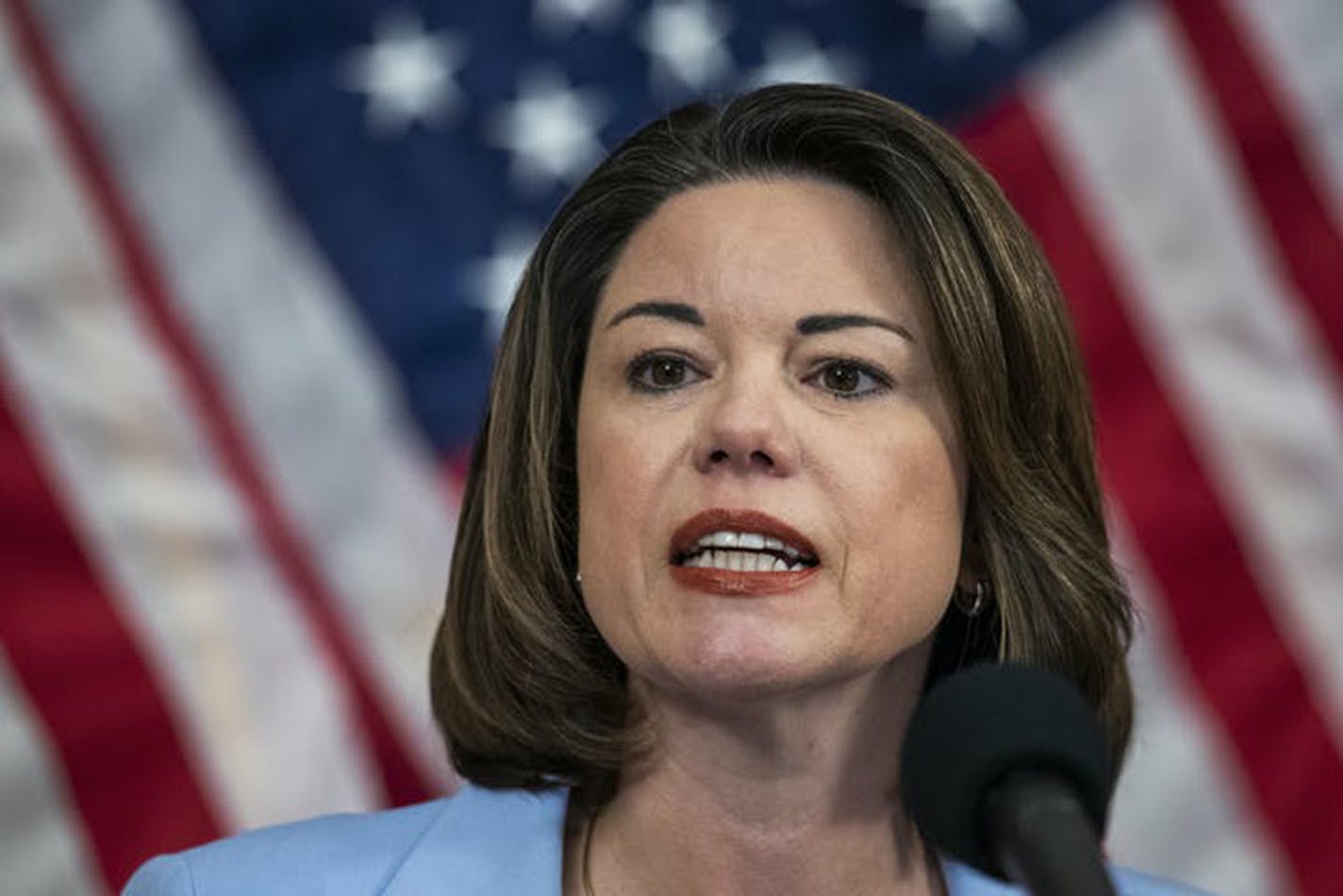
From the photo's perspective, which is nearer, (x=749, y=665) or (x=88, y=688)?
(x=749, y=665)

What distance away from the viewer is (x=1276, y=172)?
123 inches

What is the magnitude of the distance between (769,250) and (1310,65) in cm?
148

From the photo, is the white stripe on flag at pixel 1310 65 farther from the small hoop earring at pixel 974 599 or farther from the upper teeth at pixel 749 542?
the upper teeth at pixel 749 542

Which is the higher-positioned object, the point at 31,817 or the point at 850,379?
the point at 850,379

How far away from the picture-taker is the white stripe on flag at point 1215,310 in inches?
122

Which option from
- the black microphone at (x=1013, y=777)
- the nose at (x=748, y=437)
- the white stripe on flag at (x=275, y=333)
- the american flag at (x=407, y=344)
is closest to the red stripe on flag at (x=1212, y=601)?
the american flag at (x=407, y=344)

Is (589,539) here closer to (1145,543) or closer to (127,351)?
(127,351)

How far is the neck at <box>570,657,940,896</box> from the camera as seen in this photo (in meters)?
1.93

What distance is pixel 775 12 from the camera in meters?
3.15

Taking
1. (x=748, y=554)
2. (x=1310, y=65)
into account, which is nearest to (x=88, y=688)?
(x=748, y=554)

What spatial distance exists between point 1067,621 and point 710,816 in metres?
0.40

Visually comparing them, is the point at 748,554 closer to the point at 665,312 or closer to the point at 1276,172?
the point at 665,312

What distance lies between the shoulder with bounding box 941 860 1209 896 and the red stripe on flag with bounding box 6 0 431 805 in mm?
1009

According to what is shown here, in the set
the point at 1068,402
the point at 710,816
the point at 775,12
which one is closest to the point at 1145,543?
the point at 775,12
